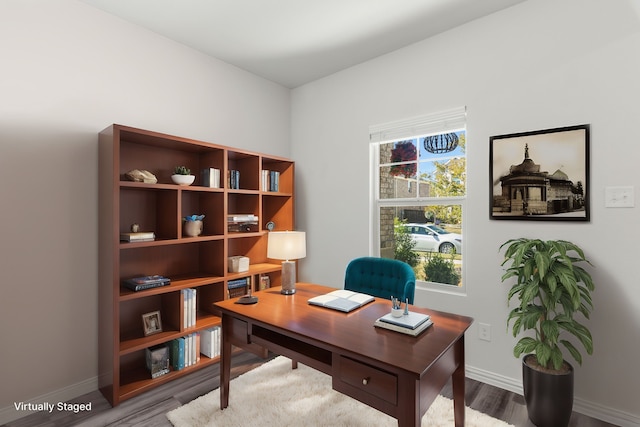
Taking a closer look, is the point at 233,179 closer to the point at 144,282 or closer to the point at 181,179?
the point at 181,179

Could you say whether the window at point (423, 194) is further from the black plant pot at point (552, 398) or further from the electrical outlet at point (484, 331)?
the black plant pot at point (552, 398)

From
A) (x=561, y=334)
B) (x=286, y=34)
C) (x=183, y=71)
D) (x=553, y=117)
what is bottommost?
(x=561, y=334)

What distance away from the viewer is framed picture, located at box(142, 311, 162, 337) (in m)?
2.54

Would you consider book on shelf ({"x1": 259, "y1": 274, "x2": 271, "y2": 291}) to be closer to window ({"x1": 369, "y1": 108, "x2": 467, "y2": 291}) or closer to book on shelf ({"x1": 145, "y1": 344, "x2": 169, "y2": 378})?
book on shelf ({"x1": 145, "y1": 344, "x2": 169, "y2": 378})

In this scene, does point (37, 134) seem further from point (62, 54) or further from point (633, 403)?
point (633, 403)

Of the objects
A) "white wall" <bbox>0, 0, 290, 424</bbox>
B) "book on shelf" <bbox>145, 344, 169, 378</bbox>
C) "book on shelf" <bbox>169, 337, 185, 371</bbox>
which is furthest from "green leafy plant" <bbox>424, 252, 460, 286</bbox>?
"white wall" <bbox>0, 0, 290, 424</bbox>

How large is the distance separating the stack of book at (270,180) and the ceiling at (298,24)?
1130mm

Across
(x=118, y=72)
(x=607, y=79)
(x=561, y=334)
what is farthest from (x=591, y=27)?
(x=118, y=72)

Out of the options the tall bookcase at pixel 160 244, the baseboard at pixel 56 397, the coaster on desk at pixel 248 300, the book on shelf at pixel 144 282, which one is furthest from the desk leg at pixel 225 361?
the baseboard at pixel 56 397

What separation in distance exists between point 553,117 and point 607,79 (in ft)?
1.11

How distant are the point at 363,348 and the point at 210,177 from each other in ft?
6.73

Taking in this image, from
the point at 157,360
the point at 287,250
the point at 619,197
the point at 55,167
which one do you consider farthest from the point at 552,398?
the point at 55,167

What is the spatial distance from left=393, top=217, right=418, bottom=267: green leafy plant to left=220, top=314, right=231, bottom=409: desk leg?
1.77 m

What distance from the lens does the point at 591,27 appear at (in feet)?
6.95
